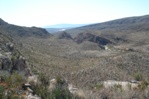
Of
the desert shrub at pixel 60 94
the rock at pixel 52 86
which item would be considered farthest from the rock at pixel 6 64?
the desert shrub at pixel 60 94

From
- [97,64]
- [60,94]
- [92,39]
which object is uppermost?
[60,94]

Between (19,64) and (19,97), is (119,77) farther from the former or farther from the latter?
(19,97)

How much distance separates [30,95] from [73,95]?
1992 mm

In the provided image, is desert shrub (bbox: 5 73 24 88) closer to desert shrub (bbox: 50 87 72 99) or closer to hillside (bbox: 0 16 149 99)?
desert shrub (bbox: 50 87 72 99)

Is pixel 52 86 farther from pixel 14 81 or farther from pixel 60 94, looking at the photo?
pixel 14 81

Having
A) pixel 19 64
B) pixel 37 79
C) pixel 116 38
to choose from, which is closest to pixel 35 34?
pixel 116 38

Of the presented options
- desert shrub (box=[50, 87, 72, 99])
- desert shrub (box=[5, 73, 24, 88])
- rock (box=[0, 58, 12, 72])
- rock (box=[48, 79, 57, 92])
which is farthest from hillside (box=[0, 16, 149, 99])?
desert shrub (box=[5, 73, 24, 88])

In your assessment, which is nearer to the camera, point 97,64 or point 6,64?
point 6,64

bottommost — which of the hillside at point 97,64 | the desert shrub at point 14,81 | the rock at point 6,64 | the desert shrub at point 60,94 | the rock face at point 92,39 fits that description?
the rock face at point 92,39

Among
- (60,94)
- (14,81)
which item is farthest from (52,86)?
(14,81)

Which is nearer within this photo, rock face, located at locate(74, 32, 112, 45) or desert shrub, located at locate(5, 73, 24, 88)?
desert shrub, located at locate(5, 73, 24, 88)

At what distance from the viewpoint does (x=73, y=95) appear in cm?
1147

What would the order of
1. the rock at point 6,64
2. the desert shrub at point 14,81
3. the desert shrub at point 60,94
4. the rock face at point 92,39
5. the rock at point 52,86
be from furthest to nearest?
the rock face at point 92,39
the rock at point 6,64
the rock at point 52,86
the desert shrub at point 14,81
the desert shrub at point 60,94

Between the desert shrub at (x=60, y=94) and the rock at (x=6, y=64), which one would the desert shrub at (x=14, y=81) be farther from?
the rock at (x=6, y=64)
